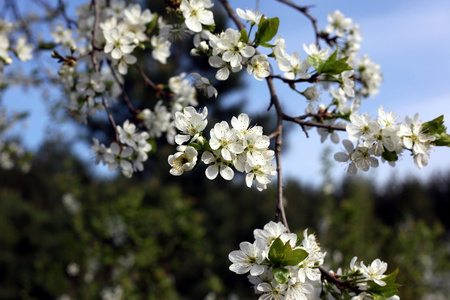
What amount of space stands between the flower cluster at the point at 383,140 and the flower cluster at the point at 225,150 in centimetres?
32

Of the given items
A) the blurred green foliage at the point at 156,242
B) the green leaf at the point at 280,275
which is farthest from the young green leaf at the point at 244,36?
the blurred green foliage at the point at 156,242

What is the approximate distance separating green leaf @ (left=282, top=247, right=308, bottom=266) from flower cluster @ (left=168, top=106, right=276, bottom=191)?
0.69ft

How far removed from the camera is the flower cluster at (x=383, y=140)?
1216 mm

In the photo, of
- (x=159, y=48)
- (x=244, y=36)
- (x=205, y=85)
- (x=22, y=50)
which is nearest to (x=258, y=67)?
(x=244, y=36)

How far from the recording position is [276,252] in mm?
1028

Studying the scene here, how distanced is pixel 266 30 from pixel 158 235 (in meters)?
4.71

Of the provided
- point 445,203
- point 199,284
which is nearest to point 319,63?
point 199,284

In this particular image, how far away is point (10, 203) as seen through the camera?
1162 centimetres

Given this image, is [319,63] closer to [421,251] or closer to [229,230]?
[421,251]

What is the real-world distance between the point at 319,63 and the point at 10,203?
12438 millimetres

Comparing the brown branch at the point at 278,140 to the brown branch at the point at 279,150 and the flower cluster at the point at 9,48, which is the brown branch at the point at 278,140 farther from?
the flower cluster at the point at 9,48

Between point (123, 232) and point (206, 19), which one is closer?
point (206, 19)

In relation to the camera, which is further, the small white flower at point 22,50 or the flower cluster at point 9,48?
the small white flower at point 22,50

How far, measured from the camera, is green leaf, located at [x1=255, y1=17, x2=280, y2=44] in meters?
1.20
